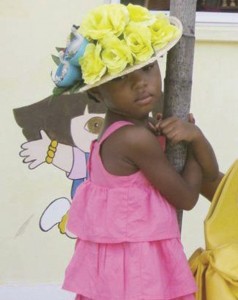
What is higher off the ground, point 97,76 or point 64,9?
point 64,9

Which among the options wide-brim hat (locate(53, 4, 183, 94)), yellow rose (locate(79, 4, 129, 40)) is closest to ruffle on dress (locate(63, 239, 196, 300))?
wide-brim hat (locate(53, 4, 183, 94))

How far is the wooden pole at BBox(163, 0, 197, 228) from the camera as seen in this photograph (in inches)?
97.4

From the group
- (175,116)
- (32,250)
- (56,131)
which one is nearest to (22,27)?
(56,131)

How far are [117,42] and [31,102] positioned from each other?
2456 millimetres

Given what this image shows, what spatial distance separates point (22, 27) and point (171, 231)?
255 centimetres

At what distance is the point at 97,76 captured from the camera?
2.34 metres

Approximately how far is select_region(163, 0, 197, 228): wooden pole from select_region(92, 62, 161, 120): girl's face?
0.33ft

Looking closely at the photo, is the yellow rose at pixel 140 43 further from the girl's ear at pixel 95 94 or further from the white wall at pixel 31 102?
the white wall at pixel 31 102

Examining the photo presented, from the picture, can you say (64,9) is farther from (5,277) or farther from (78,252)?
(78,252)

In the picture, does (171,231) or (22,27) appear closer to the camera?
(171,231)

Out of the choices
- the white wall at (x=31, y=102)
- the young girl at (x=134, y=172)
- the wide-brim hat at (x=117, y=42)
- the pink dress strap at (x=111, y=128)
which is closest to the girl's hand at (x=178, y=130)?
the young girl at (x=134, y=172)

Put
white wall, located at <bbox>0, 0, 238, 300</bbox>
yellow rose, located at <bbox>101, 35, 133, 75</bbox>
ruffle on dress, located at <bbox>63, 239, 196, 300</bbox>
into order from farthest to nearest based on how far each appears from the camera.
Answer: white wall, located at <bbox>0, 0, 238, 300</bbox>, ruffle on dress, located at <bbox>63, 239, 196, 300</bbox>, yellow rose, located at <bbox>101, 35, 133, 75</bbox>

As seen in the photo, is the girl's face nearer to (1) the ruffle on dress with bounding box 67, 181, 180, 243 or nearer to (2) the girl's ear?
(2) the girl's ear

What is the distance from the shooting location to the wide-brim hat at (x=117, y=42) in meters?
2.32
